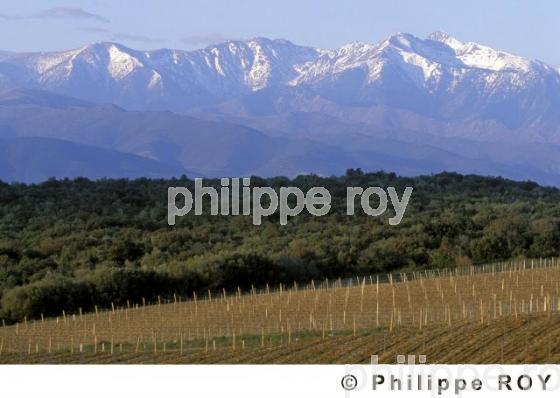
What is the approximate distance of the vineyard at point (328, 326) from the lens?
20.3 meters

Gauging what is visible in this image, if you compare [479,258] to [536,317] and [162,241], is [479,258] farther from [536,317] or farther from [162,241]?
[536,317]

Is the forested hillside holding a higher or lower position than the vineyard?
higher

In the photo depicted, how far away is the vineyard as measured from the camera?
66.5 feet

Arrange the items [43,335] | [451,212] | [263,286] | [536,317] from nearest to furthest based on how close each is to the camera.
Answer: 1. [536,317]
2. [43,335]
3. [263,286]
4. [451,212]

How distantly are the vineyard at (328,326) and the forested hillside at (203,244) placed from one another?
1.25 meters

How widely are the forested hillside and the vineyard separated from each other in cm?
125

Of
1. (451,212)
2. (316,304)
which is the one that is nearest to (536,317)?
(316,304)

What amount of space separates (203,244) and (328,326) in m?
20.6

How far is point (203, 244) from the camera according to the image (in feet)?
151

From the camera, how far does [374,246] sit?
1790 inches

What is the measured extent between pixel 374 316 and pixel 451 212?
92.0ft

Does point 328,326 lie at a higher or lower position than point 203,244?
lower

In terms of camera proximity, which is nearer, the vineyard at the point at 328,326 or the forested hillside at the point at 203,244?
the vineyard at the point at 328,326

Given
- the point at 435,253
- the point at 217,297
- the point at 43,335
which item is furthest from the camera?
the point at 435,253
